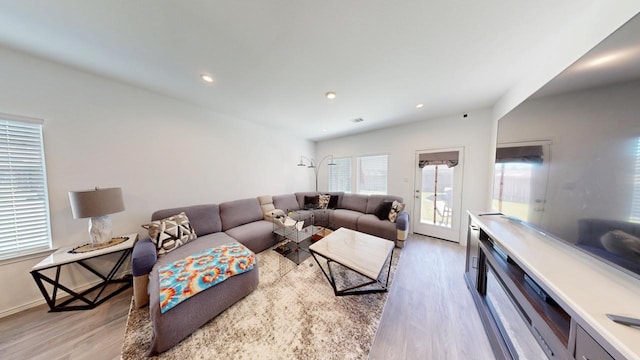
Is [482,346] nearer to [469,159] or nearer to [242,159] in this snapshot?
[469,159]

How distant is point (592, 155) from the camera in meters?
0.94

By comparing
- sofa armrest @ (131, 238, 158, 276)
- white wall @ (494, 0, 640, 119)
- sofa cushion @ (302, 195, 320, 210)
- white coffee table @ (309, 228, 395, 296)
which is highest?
white wall @ (494, 0, 640, 119)

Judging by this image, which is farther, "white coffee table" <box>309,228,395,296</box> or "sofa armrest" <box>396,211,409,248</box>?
"sofa armrest" <box>396,211,409,248</box>

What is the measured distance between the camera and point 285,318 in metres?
1.54

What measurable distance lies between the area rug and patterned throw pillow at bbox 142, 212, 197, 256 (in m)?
0.61

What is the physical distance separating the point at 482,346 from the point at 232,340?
202cm

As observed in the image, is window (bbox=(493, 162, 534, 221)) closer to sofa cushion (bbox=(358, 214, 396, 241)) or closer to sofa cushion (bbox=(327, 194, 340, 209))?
sofa cushion (bbox=(358, 214, 396, 241))

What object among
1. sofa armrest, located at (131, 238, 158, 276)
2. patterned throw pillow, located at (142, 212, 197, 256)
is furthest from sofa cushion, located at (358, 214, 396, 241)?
sofa armrest, located at (131, 238, 158, 276)

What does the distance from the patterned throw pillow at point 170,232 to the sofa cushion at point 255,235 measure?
55 cm

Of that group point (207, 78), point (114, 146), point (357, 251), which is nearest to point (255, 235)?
point (357, 251)

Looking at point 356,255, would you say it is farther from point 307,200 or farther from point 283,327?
point 307,200

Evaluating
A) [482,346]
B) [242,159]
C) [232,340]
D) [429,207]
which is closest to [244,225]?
[242,159]

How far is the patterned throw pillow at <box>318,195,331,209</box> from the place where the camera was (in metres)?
4.01

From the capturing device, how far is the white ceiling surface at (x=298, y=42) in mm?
1123
